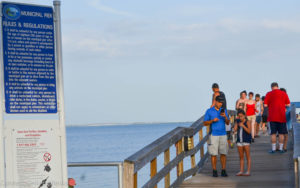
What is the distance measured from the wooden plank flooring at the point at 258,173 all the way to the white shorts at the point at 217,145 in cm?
48

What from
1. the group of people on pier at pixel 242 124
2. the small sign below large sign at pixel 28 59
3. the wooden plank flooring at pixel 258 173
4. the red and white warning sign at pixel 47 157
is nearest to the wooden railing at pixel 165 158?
the wooden plank flooring at pixel 258 173

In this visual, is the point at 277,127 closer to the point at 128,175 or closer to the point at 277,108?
the point at 277,108

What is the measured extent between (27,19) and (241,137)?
6.41 m

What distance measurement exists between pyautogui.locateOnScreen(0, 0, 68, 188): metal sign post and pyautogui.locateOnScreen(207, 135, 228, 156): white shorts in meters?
5.62

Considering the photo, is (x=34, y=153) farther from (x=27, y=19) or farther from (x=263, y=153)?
(x=263, y=153)

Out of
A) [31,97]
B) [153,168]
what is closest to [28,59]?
[31,97]

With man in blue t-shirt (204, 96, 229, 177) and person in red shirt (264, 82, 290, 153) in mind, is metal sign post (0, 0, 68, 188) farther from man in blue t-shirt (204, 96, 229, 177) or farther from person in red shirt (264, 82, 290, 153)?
person in red shirt (264, 82, 290, 153)

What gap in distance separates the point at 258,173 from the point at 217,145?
1069mm

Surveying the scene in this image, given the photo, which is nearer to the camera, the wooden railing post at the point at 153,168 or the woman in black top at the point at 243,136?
the wooden railing post at the point at 153,168

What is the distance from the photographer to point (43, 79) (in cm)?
710

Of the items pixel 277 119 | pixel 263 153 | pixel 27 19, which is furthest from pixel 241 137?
pixel 27 19

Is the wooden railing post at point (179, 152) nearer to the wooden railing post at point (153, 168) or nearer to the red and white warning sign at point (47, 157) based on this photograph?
the wooden railing post at point (153, 168)

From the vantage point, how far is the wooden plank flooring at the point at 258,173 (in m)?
11.5

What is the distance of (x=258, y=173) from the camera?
41.9 ft
